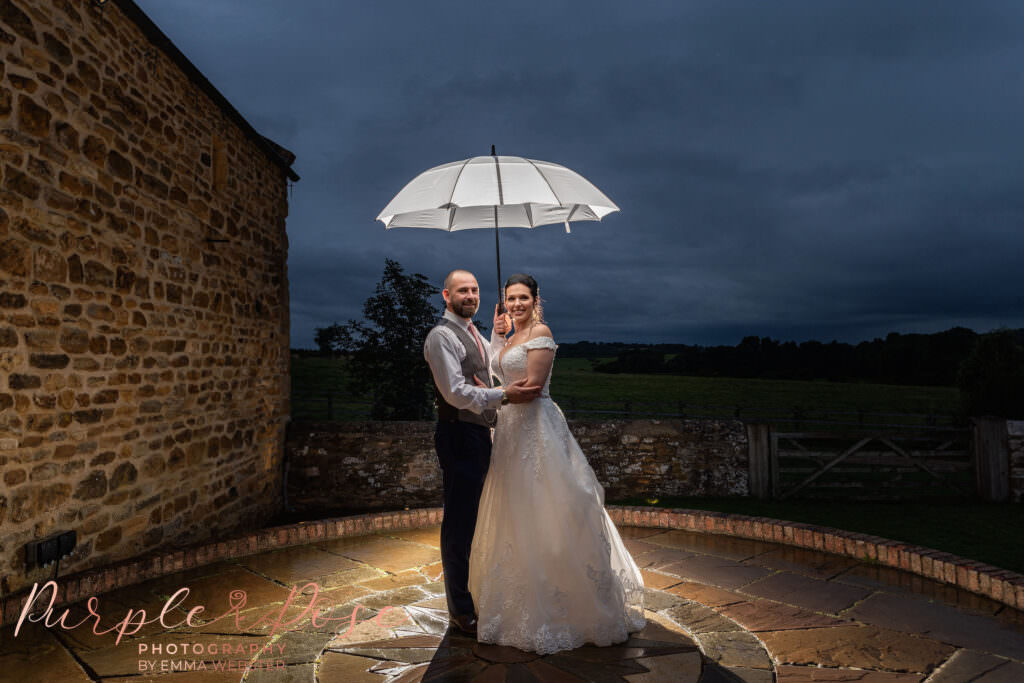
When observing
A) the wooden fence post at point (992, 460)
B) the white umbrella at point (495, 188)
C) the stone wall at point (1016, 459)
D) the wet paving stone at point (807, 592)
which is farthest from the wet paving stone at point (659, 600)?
the stone wall at point (1016, 459)

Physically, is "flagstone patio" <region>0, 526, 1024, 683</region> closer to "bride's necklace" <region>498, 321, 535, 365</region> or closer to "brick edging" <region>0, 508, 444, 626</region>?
"brick edging" <region>0, 508, 444, 626</region>

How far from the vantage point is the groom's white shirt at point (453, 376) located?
10.8 feet

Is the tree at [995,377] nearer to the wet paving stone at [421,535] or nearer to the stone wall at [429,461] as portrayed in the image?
the stone wall at [429,461]

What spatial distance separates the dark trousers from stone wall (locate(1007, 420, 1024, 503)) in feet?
30.0

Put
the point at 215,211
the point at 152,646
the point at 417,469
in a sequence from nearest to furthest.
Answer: the point at 152,646 → the point at 215,211 → the point at 417,469

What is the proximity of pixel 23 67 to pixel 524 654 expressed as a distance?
16.5 feet

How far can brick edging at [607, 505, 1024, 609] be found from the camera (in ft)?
13.6

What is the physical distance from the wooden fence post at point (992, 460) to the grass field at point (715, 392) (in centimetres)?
1534

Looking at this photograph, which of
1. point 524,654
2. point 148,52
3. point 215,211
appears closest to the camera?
point 524,654

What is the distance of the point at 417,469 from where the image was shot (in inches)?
352

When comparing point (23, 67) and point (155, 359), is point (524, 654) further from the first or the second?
point (23, 67)

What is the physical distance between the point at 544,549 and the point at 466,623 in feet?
2.36

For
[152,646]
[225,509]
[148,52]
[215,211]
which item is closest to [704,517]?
[152,646]

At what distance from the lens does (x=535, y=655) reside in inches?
123
